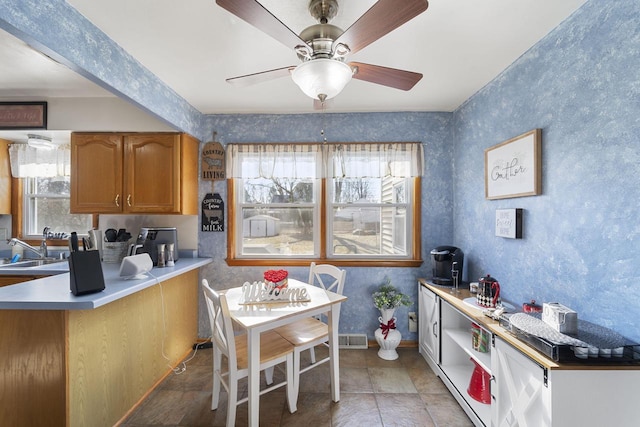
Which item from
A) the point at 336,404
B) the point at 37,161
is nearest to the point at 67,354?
the point at 336,404

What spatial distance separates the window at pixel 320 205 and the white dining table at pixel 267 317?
0.77 m

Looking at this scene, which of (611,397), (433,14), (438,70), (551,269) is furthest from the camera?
(438,70)

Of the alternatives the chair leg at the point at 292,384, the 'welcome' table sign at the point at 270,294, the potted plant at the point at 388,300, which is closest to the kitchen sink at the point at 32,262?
the 'welcome' table sign at the point at 270,294

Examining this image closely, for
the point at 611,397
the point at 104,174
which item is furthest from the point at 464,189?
the point at 104,174

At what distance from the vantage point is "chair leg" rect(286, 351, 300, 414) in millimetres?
1812

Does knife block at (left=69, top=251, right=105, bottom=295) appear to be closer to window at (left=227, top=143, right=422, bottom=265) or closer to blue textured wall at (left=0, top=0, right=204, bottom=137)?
blue textured wall at (left=0, top=0, right=204, bottom=137)

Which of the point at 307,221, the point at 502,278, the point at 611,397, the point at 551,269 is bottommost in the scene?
the point at 611,397

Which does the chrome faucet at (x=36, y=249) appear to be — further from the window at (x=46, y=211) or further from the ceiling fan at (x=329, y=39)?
the ceiling fan at (x=329, y=39)

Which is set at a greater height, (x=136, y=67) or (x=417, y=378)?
(x=136, y=67)

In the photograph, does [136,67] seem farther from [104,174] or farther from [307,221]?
[307,221]

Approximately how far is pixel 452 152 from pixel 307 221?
168 centimetres

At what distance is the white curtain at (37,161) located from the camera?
9.37ft

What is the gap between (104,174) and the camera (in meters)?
2.53

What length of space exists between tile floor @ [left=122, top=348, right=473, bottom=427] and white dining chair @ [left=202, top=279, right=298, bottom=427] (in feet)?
0.45
